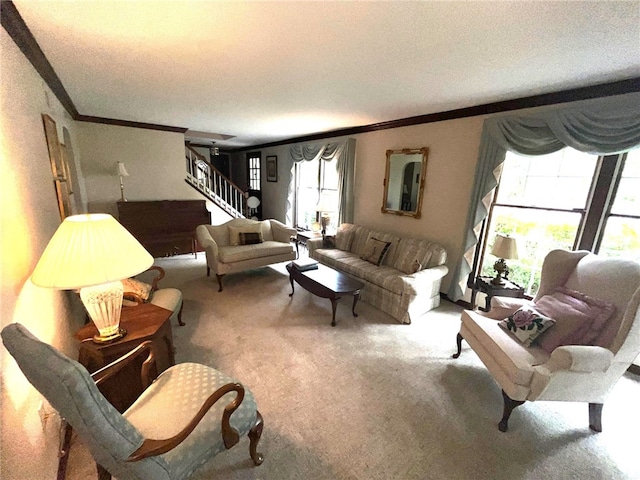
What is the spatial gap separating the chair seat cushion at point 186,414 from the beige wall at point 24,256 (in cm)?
36

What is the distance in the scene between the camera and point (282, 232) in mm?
4562

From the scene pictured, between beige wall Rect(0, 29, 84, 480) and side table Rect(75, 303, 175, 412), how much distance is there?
0.77 feet

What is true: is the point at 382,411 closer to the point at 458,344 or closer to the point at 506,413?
the point at 506,413

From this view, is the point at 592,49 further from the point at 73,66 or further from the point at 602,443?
the point at 73,66

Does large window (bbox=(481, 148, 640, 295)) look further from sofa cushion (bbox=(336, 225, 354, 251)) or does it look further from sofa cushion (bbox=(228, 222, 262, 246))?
sofa cushion (bbox=(228, 222, 262, 246))

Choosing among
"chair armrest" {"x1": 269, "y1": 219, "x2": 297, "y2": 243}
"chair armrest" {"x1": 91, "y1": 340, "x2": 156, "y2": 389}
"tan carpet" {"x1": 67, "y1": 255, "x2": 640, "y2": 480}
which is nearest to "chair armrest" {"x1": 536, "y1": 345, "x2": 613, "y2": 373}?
"tan carpet" {"x1": 67, "y1": 255, "x2": 640, "y2": 480}

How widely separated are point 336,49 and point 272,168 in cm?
553

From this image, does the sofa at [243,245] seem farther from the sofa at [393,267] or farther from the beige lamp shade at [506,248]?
the beige lamp shade at [506,248]

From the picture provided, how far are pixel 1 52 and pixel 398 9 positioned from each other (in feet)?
6.68

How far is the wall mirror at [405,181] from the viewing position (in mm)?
3672

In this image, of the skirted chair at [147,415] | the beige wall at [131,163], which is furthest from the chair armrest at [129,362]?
the beige wall at [131,163]

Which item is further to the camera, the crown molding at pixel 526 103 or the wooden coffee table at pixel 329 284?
the wooden coffee table at pixel 329 284

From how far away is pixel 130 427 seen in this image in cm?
95

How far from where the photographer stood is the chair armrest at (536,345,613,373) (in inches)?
60.8
